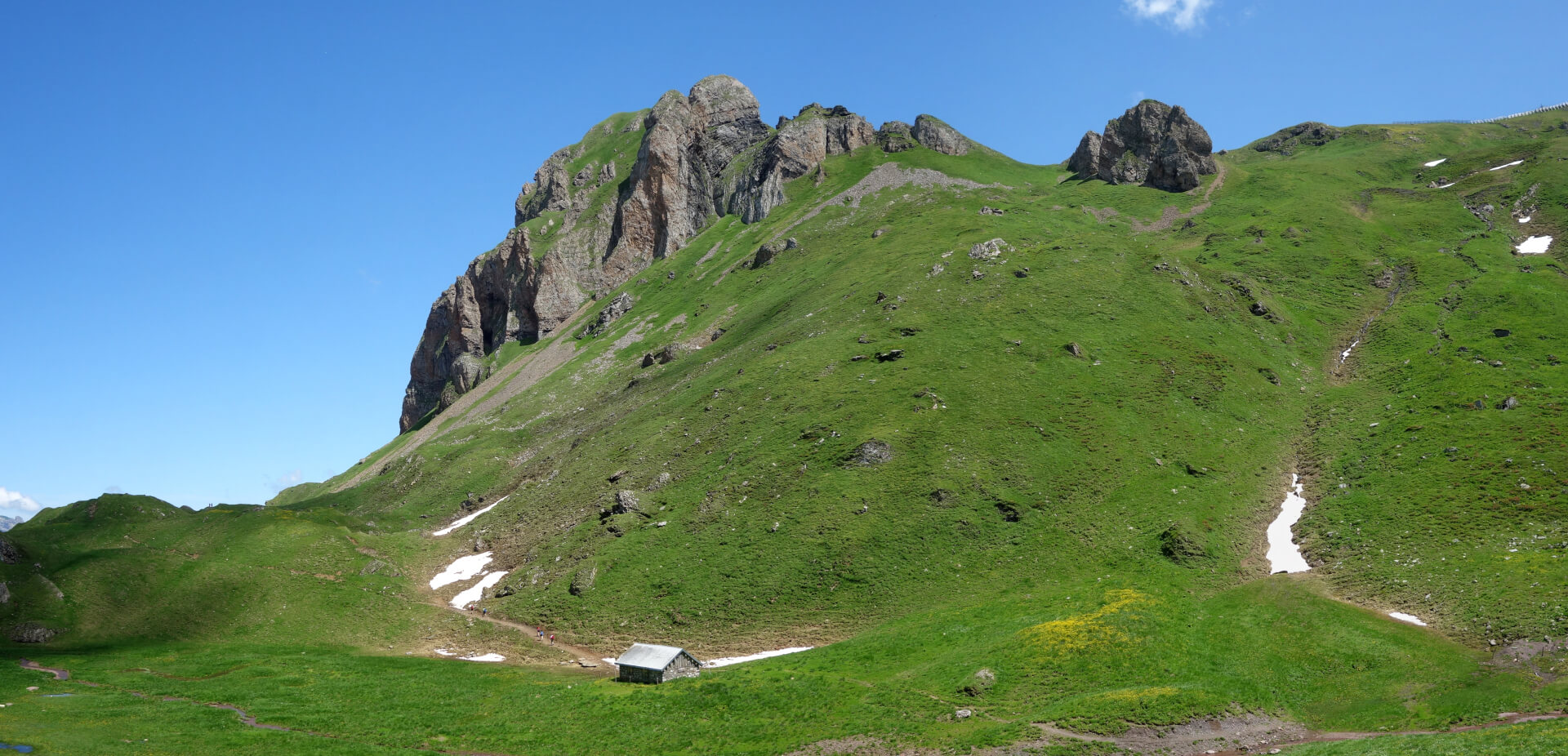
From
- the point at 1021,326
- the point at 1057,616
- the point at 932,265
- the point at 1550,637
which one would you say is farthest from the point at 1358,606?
the point at 932,265

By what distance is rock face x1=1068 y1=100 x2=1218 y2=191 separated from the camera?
538 ft

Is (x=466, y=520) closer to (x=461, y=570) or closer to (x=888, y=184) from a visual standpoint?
(x=461, y=570)

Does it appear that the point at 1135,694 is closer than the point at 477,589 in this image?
Yes

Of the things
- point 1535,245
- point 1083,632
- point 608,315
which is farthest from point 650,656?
point 1535,245

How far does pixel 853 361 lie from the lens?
96.4m

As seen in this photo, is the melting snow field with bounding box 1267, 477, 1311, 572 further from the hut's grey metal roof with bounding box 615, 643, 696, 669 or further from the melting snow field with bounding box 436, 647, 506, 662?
the melting snow field with bounding box 436, 647, 506, 662

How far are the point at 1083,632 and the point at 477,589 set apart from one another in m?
58.8

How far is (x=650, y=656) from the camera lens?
4972 centimetres

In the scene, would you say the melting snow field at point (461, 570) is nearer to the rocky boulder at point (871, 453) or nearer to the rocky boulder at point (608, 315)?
the rocky boulder at point (871, 453)

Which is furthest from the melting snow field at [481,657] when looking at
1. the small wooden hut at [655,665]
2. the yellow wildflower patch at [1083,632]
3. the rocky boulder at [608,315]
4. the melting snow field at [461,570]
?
the rocky boulder at [608,315]

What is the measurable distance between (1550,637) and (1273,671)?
526 inches

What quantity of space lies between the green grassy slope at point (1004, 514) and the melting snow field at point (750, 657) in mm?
1438

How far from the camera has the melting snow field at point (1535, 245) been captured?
11781cm

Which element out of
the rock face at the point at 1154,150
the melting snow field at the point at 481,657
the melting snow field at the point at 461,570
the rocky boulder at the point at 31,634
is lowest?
the melting snow field at the point at 481,657
